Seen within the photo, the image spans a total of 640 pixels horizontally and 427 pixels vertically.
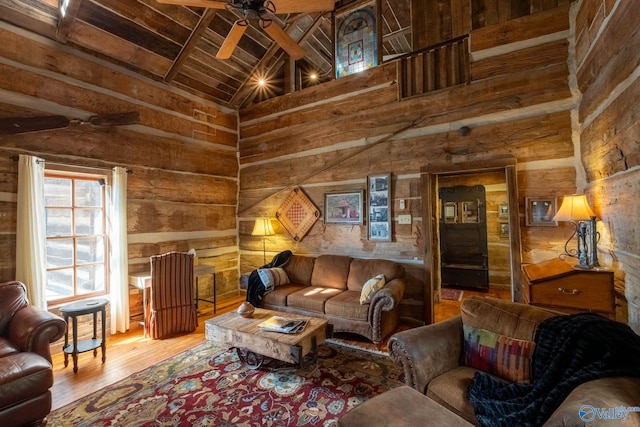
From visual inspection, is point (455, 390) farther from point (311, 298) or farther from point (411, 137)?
point (411, 137)

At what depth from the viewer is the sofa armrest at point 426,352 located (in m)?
1.87

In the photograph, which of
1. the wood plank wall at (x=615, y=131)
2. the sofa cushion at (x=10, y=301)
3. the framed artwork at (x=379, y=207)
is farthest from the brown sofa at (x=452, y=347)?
the sofa cushion at (x=10, y=301)

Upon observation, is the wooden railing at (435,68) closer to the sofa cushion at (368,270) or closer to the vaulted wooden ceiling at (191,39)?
the vaulted wooden ceiling at (191,39)

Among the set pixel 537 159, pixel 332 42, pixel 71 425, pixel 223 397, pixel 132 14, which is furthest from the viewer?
pixel 332 42

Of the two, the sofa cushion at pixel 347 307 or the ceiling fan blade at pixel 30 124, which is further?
the sofa cushion at pixel 347 307

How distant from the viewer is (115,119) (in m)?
3.80

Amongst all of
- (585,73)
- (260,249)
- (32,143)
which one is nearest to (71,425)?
(32,143)

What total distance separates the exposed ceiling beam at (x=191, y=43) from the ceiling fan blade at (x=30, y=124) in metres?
1.71

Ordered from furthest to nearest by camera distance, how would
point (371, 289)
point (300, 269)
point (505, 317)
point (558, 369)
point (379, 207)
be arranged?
point (300, 269)
point (379, 207)
point (371, 289)
point (505, 317)
point (558, 369)

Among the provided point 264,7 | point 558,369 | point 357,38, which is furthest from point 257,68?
point 558,369

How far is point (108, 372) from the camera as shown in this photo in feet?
9.41

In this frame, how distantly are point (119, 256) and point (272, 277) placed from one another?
209 cm

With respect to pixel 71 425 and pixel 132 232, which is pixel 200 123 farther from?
pixel 71 425

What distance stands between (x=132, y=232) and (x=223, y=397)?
2.92 meters
